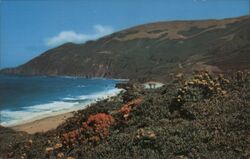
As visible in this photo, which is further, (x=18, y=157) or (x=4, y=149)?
(x=4, y=149)

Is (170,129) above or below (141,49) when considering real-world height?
below

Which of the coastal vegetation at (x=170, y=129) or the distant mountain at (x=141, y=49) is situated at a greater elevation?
the distant mountain at (x=141, y=49)

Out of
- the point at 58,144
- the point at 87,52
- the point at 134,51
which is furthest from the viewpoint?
Result: the point at 87,52

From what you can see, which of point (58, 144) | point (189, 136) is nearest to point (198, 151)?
point (189, 136)

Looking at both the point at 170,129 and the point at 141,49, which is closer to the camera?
the point at 170,129

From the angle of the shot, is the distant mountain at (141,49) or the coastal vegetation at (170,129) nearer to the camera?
the coastal vegetation at (170,129)

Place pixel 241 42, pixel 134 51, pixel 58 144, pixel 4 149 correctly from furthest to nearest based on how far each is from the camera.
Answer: pixel 134 51
pixel 241 42
pixel 4 149
pixel 58 144

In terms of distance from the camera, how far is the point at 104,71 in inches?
5999

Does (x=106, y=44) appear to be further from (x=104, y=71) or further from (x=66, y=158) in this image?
(x=66, y=158)

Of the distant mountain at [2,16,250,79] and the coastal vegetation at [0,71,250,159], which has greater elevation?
the distant mountain at [2,16,250,79]

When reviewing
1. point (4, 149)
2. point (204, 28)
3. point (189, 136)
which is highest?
point (204, 28)

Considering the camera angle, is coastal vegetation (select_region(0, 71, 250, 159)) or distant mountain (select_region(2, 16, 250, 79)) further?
distant mountain (select_region(2, 16, 250, 79))

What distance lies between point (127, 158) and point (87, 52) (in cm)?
17494

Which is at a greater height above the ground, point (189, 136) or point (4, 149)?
point (189, 136)
